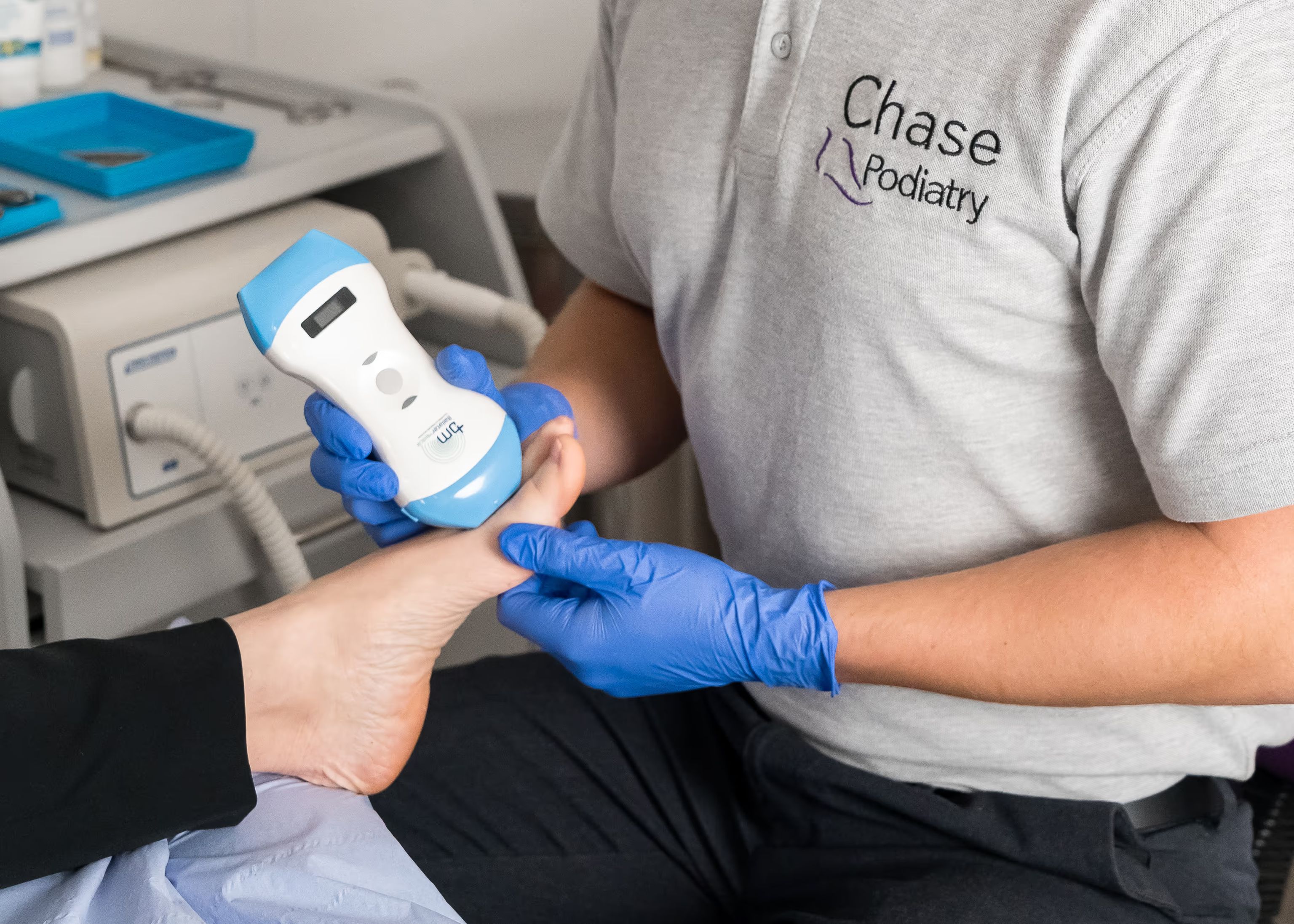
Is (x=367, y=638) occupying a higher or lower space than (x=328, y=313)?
lower

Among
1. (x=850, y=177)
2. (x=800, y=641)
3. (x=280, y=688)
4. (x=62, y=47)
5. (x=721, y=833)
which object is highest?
(x=850, y=177)

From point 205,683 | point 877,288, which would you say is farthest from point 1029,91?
point 205,683

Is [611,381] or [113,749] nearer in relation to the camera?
[113,749]

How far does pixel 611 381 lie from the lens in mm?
1006

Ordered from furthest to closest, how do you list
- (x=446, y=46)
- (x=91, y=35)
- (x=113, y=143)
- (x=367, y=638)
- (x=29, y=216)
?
(x=446, y=46) → (x=91, y=35) → (x=113, y=143) → (x=29, y=216) → (x=367, y=638)

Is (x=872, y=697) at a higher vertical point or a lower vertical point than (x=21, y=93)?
lower

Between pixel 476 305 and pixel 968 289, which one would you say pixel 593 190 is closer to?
pixel 476 305

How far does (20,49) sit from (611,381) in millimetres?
659

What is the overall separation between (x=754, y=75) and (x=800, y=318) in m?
0.15

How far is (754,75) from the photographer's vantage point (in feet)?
2.54

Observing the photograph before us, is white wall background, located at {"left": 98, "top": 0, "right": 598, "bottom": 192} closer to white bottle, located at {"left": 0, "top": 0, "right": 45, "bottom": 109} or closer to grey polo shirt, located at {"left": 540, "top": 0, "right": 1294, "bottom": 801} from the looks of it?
white bottle, located at {"left": 0, "top": 0, "right": 45, "bottom": 109}

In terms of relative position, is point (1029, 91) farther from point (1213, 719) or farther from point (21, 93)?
point (21, 93)

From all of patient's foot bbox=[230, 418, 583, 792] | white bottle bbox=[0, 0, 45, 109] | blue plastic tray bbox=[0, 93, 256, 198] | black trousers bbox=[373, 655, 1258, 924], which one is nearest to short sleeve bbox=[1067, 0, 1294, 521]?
black trousers bbox=[373, 655, 1258, 924]

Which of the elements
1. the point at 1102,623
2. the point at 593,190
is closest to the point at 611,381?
the point at 593,190
